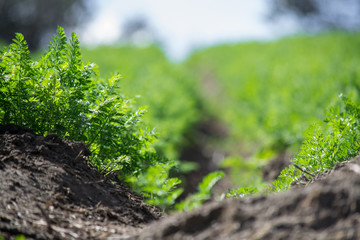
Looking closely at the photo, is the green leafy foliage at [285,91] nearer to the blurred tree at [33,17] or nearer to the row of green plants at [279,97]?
the row of green plants at [279,97]

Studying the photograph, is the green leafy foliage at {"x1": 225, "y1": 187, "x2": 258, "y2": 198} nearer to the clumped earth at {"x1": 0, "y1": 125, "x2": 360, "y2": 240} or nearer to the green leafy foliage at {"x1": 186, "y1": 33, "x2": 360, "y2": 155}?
the clumped earth at {"x1": 0, "y1": 125, "x2": 360, "y2": 240}

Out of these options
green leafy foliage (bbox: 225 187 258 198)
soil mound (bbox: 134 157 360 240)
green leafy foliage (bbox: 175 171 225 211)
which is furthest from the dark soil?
soil mound (bbox: 134 157 360 240)

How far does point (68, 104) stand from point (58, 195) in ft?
2.70

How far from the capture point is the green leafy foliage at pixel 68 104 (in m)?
2.99

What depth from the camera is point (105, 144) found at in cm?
311

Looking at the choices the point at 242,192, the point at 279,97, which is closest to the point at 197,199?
the point at 242,192

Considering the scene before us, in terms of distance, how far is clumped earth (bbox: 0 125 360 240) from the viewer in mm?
1939

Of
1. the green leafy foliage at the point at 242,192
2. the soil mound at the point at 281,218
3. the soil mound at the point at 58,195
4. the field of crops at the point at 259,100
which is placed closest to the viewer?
the soil mound at the point at 281,218

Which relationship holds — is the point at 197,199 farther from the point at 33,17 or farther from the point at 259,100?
the point at 33,17

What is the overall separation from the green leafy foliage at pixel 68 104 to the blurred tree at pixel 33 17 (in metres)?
22.9

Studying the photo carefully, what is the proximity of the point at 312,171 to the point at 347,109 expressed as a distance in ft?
3.18

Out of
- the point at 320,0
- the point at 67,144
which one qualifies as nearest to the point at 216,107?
the point at 67,144

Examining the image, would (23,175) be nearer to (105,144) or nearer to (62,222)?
(62,222)

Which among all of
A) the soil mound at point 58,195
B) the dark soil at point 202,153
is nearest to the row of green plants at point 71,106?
the soil mound at point 58,195
